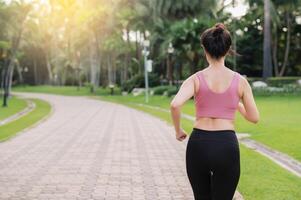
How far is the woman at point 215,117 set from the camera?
148 inches

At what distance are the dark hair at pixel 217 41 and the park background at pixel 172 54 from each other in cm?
379

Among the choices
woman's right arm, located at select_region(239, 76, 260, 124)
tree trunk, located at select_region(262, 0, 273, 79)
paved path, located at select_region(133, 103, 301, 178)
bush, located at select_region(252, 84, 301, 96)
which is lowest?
paved path, located at select_region(133, 103, 301, 178)

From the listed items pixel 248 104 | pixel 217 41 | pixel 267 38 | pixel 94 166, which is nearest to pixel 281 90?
pixel 267 38

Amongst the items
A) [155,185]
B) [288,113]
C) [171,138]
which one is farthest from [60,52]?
[155,185]

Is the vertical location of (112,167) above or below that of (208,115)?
below

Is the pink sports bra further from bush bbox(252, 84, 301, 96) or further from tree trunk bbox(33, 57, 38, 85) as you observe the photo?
tree trunk bbox(33, 57, 38, 85)

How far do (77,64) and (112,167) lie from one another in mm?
73644

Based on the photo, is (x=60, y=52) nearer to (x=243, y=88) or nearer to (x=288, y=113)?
(x=288, y=113)

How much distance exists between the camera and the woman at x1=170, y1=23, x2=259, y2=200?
3762 mm

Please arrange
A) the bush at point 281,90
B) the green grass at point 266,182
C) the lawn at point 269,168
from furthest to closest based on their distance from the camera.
→ 1. the bush at point 281,90
2. the lawn at point 269,168
3. the green grass at point 266,182

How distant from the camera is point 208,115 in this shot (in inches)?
148

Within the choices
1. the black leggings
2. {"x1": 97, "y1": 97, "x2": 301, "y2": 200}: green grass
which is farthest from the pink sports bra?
{"x1": 97, "y1": 97, "x2": 301, "y2": 200}: green grass

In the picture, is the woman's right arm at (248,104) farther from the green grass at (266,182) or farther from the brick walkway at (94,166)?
the brick walkway at (94,166)

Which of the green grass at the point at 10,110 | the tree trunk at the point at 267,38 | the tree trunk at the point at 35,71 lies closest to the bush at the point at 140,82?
the tree trunk at the point at 267,38
